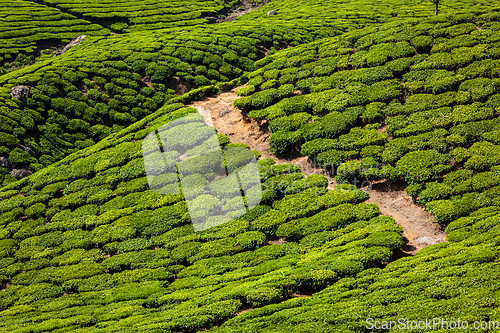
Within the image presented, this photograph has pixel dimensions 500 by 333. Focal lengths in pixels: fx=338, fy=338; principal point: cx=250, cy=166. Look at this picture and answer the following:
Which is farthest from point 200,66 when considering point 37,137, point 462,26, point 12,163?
point 462,26

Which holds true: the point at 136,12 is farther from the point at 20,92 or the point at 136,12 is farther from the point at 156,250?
the point at 156,250

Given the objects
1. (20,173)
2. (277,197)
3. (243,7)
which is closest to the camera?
(277,197)

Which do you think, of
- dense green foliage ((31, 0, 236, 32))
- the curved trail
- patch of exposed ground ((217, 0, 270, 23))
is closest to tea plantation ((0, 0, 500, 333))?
the curved trail

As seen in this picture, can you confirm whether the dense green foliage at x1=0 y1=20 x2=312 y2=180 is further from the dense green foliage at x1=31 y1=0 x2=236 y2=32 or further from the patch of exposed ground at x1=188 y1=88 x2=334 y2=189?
the dense green foliage at x1=31 y1=0 x2=236 y2=32

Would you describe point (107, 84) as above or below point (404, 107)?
above

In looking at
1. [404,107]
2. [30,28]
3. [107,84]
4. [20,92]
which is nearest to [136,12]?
[30,28]

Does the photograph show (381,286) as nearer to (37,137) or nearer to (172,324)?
(172,324)
